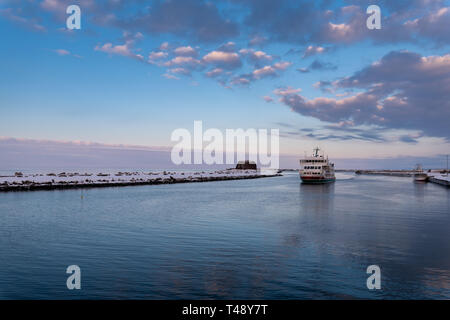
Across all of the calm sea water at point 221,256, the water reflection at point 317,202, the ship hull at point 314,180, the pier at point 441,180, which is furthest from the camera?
the ship hull at point 314,180

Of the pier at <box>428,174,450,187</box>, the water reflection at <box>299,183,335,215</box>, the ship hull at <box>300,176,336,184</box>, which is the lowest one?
the water reflection at <box>299,183,335,215</box>

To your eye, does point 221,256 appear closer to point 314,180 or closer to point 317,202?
point 317,202

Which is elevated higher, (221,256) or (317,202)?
(221,256)

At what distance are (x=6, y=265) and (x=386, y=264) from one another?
19286 millimetres

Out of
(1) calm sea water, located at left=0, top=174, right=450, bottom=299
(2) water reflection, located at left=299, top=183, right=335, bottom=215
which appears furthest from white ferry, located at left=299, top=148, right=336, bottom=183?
(1) calm sea water, located at left=0, top=174, right=450, bottom=299

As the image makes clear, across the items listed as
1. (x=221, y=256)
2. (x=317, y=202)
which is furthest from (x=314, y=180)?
(x=221, y=256)

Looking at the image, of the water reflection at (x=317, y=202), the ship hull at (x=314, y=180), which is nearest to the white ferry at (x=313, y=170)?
the ship hull at (x=314, y=180)

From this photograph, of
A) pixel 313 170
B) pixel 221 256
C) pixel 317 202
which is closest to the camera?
pixel 221 256

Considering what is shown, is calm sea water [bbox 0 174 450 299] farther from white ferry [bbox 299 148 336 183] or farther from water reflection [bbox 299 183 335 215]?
white ferry [bbox 299 148 336 183]

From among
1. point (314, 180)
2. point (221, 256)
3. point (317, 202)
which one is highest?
point (314, 180)

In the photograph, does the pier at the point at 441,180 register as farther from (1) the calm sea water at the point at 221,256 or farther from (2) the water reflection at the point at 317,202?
(1) the calm sea water at the point at 221,256
